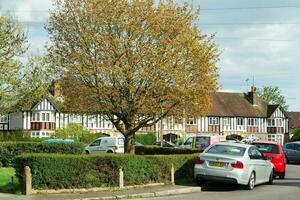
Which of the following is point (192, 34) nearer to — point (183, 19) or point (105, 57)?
point (183, 19)

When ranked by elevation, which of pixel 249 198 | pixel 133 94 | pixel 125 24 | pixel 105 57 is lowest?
pixel 249 198

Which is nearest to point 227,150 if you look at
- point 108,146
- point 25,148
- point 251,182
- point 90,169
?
point 251,182

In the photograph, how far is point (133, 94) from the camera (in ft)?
90.3

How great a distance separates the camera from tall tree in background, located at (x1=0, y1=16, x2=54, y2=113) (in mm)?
33500

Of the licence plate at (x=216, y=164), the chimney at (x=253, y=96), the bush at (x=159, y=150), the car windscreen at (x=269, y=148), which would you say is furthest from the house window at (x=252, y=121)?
the licence plate at (x=216, y=164)

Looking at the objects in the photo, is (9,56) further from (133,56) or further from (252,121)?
(252,121)

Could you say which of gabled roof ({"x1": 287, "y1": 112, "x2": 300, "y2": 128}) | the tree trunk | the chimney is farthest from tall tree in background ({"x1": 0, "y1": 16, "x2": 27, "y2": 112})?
gabled roof ({"x1": 287, "y1": 112, "x2": 300, "y2": 128})

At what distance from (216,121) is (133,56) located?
58.5 m

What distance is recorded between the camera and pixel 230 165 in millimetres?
17719

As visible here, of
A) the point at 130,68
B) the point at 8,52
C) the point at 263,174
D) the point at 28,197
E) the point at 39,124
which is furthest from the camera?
the point at 39,124

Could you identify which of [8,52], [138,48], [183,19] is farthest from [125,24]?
[8,52]

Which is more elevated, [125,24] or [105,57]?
[125,24]

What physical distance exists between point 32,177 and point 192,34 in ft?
46.5

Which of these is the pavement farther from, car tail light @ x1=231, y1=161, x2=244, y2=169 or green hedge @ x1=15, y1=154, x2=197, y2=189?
car tail light @ x1=231, y1=161, x2=244, y2=169
